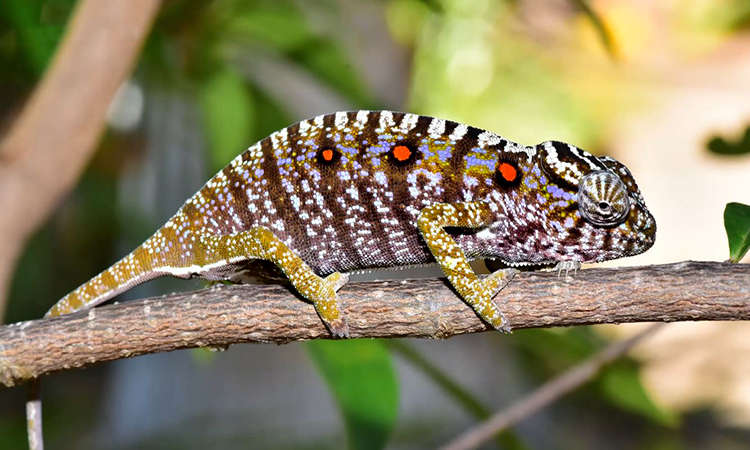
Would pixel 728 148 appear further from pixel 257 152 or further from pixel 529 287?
pixel 257 152

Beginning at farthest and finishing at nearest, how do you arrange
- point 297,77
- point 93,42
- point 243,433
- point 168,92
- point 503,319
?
point 243,433 < point 297,77 < point 168,92 < point 93,42 < point 503,319

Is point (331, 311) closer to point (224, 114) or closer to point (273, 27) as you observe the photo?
point (224, 114)

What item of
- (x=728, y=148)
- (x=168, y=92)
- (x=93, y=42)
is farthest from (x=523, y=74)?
(x=93, y=42)

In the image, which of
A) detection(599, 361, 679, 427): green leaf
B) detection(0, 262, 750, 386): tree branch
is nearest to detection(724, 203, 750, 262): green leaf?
detection(0, 262, 750, 386): tree branch

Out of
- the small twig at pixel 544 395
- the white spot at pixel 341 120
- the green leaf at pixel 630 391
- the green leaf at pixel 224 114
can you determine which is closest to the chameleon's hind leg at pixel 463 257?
the white spot at pixel 341 120

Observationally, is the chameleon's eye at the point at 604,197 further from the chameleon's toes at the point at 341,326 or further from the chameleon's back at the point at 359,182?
the chameleon's toes at the point at 341,326

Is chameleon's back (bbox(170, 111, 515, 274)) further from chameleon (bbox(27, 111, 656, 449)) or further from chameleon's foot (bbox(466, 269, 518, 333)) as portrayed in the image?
chameleon's foot (bbox(466, 269, 518, 333))

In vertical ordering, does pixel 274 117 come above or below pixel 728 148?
above

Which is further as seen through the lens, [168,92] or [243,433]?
[243,433]
